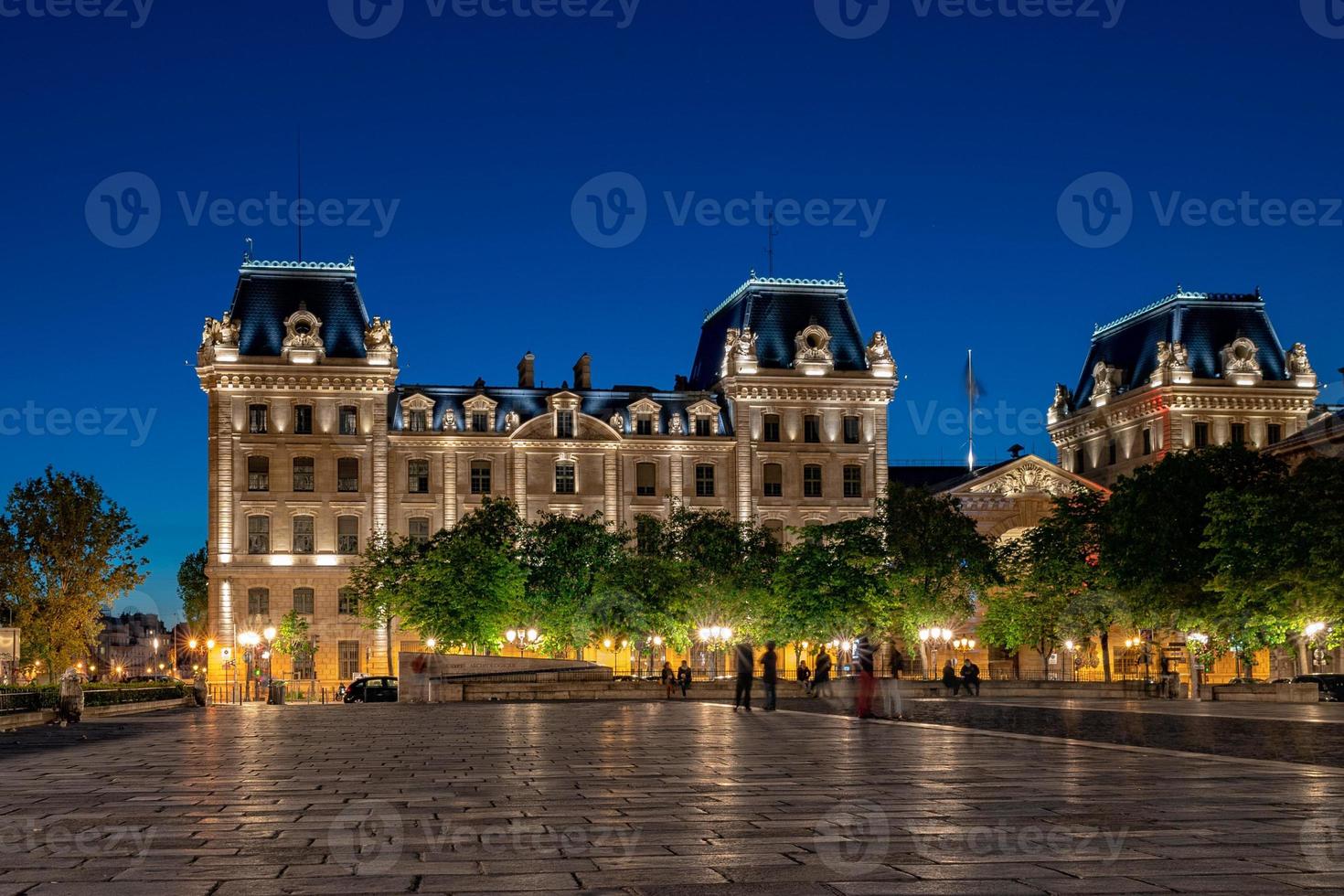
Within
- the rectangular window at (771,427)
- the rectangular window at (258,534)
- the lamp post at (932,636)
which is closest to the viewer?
the lamp post at (932,636)

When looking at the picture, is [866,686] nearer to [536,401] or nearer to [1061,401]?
[536,401]

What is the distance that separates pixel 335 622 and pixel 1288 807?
243 ft

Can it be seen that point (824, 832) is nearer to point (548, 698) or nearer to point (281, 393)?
point (548, 698)

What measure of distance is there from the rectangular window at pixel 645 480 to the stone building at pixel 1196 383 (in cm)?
2901

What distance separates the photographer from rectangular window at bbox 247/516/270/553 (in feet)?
276

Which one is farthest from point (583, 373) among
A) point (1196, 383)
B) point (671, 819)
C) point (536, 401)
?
point (671, 819)

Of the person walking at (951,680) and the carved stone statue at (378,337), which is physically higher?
the carved stone statue at (378,337)

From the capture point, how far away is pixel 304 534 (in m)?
85.1

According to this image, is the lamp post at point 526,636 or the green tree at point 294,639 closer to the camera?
the lamp post at point 526,636

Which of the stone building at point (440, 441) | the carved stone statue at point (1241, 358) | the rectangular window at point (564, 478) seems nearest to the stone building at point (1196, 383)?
the carved stone statue at point (1241, 358)

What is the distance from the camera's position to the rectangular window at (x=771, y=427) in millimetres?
90125

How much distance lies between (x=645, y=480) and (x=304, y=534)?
61.9 ft

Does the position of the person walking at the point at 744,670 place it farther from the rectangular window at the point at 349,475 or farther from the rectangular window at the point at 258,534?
the rectangular window at the point at 258,534

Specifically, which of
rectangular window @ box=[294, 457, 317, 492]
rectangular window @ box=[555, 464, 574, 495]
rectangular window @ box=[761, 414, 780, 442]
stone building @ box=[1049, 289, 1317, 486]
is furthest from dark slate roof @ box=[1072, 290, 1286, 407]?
rectangular window @ box=[294, 457, 317, 492]
